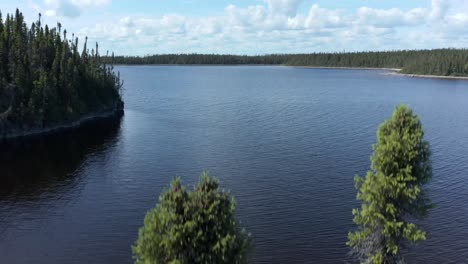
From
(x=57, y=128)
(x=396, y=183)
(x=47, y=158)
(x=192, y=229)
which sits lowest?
(x=47, y=158)

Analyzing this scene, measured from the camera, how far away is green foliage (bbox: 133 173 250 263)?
2606cm

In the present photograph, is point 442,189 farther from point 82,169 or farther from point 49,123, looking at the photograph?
point 49,123

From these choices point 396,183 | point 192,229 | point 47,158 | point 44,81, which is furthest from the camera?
point 44,81

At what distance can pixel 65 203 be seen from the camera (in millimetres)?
66188

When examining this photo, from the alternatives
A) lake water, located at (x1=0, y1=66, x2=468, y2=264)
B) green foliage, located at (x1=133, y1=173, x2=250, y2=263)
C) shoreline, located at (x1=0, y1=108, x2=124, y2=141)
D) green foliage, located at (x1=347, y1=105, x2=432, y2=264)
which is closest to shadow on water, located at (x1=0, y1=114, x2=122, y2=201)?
lake water, located at (x1=0, y1=66, x2=468, y2=264)

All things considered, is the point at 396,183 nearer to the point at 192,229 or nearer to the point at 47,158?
the point at 192,229

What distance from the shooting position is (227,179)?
246 ft

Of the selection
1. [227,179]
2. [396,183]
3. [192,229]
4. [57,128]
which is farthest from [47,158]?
[396,183]

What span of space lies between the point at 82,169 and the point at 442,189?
206 ft

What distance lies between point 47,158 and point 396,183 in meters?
76.7

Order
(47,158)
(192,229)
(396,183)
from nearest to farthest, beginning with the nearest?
(192,229) < (396,183) < (47,158)

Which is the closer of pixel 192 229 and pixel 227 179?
pixel 192 229

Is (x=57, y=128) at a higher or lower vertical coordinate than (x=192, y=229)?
lower

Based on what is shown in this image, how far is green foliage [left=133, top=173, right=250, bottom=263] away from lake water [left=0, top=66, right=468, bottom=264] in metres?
23.6
